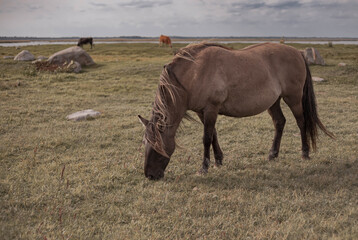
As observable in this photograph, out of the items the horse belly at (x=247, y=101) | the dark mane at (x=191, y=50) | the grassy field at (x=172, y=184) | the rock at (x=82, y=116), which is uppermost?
the dark mane at (x=191, y=50)

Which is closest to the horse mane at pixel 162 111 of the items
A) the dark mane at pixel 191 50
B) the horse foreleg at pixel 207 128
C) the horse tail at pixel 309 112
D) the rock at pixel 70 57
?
the dark mane at pixel 191 50

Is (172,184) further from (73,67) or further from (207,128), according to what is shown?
(73,67)

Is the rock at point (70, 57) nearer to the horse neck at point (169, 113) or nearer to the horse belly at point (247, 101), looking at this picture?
the horse neck at point (169, 113)

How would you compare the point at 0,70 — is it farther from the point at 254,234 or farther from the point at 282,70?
the point at 254,234

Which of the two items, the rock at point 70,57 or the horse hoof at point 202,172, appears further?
the rock at point 70,57

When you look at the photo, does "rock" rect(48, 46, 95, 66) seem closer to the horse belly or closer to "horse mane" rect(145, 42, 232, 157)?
"horse mane" rect(145, 42, 232, 157)

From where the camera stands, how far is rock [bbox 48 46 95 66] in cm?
2042

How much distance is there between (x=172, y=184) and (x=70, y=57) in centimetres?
1887

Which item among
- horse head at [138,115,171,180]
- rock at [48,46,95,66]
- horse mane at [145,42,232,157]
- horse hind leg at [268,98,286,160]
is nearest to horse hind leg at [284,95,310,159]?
horse hind leg at [268,98,286,160]

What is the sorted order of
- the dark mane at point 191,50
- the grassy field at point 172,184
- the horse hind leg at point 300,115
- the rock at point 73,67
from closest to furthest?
the grassy field at point 172,184 → the dark mane at point 191,50 → the horse hind leg at point 300,115 → the rock at point 73,67

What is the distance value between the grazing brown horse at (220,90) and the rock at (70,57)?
17672 mm

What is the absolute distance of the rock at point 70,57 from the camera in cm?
2042

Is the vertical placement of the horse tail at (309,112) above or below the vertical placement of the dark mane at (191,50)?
below

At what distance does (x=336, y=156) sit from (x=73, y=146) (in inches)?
231
